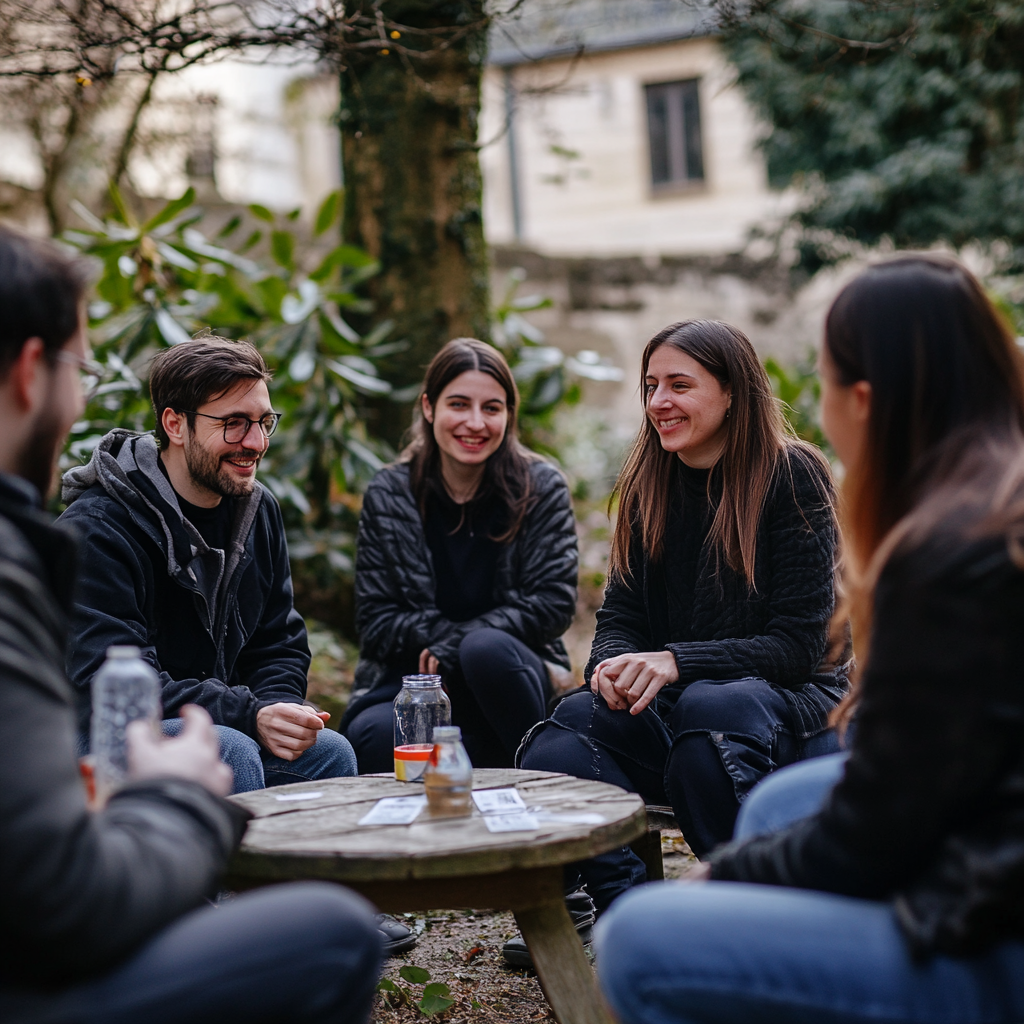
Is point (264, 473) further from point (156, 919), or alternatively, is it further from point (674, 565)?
point (156, 919)

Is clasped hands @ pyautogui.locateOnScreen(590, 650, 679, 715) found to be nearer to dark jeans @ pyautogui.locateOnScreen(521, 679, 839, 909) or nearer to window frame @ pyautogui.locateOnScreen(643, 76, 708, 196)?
dark jeans @ pyautogui.locateOnScreen(521, 679, 839, 909)

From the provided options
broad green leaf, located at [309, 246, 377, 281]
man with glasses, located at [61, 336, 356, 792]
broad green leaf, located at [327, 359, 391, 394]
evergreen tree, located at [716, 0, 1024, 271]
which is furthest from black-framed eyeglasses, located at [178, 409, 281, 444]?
evergreen tree, located at [716, 0, 1024, 271]

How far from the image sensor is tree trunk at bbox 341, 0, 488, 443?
5457mm

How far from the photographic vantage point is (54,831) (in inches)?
52.0

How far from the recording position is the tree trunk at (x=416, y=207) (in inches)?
215

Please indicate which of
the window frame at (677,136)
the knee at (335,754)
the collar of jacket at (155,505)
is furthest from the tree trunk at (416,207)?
the window frame at (677,136)

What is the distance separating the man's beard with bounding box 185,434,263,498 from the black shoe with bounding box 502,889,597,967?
151 centimetres

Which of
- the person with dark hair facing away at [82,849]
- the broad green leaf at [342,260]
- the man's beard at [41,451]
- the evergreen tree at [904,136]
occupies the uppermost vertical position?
the evergreen tree at [904,136]

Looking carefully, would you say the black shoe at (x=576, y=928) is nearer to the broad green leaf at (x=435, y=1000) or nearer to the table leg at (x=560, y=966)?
the broad green leaf at (x=435, y=1000)

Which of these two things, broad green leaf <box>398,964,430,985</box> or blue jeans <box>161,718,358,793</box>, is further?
broad green leaf <box>398,964,430,985</box>

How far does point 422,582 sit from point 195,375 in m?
1.15

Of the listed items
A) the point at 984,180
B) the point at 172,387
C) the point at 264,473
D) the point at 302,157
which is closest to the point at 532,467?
the point at 172,387

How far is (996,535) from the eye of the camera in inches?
56.9

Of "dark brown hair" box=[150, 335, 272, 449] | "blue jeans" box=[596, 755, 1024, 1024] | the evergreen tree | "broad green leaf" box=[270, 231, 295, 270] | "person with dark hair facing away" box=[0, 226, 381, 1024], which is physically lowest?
"blue jeans" box=[596, 755, 1024, 1024]
